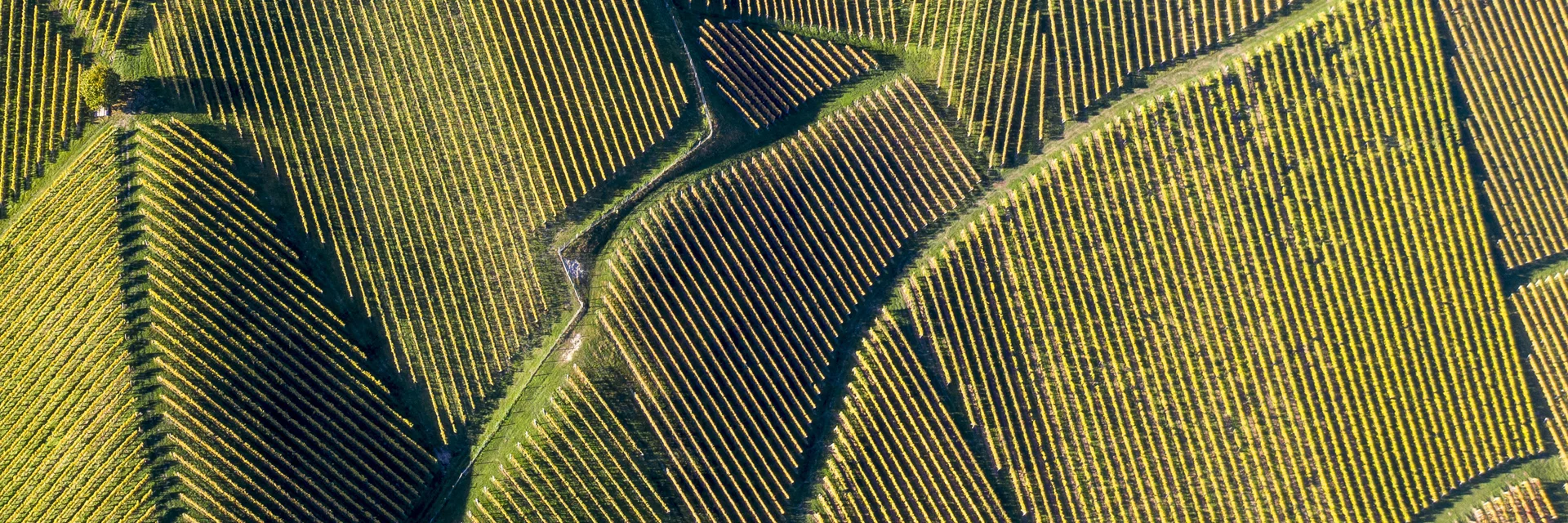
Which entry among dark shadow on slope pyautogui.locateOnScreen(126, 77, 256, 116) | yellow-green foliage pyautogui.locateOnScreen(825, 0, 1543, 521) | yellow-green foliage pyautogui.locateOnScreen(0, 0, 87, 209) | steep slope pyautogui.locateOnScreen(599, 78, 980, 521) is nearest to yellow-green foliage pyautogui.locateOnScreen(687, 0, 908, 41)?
steep slope pyautogui.locateOnScreen(599, 78, 980, 521)

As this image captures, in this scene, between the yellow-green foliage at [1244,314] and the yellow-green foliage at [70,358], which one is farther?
the yellow-green foliage at [1244,314]

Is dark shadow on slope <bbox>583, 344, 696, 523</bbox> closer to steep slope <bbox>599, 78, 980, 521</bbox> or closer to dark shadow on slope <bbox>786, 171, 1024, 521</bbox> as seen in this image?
steep slope <bbox>599, 78, 980, 521</bbox>

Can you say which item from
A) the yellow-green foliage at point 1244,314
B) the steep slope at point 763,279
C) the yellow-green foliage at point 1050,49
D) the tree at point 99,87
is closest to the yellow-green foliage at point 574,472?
the steep slope at point 763,279

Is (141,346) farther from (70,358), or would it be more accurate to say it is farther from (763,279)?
(763,279)

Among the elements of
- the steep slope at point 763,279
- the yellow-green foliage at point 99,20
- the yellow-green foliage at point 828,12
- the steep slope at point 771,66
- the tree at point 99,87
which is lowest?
the steep slope at point 763,279

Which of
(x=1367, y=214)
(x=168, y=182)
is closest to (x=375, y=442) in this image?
(x=168, y=182)

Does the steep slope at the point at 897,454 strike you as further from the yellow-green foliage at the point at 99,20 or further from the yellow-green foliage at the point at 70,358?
the yellow-green foliage at the point at 99,20

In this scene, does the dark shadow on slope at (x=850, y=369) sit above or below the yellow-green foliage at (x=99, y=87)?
below
